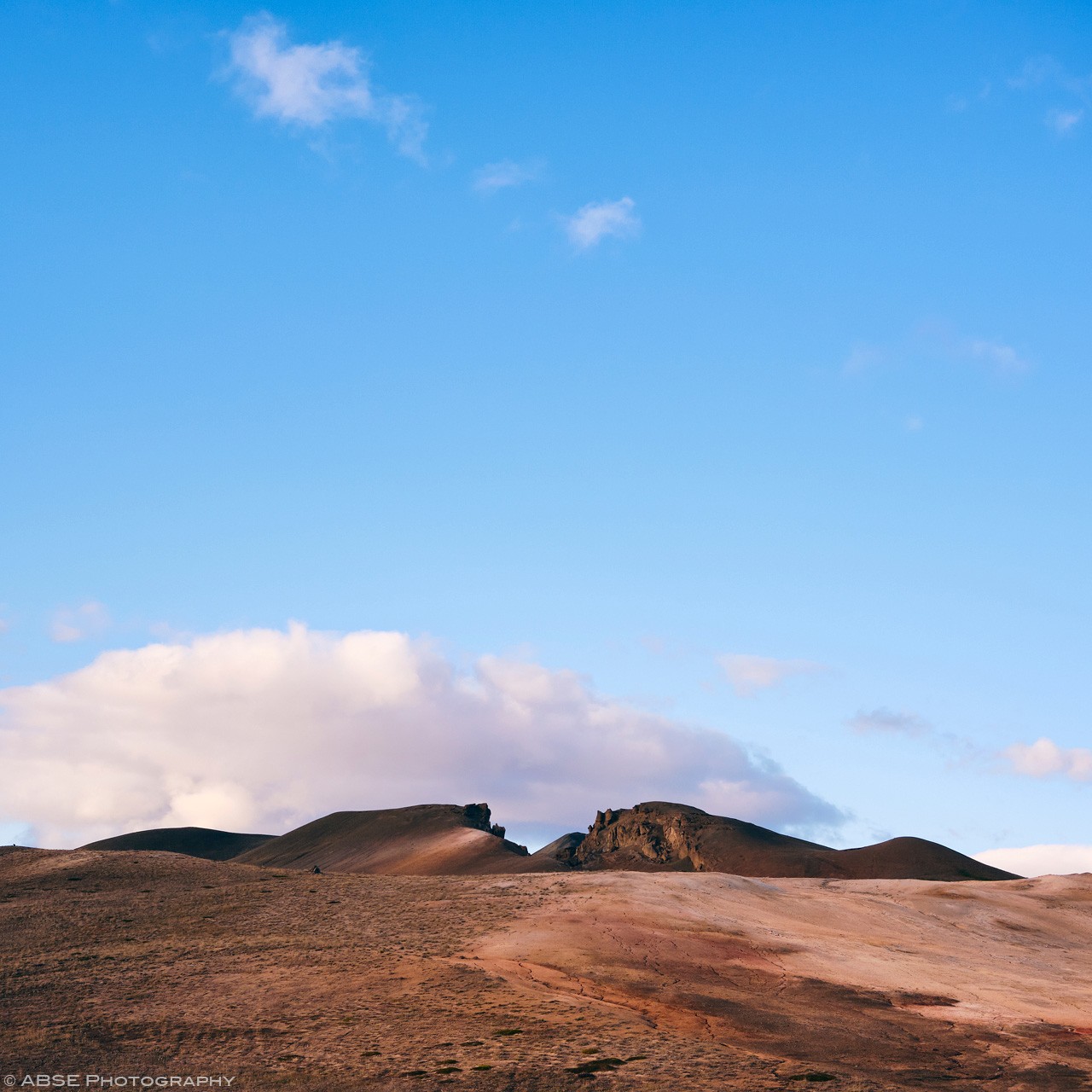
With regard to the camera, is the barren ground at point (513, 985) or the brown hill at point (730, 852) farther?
the brown hill at point (730, 852)

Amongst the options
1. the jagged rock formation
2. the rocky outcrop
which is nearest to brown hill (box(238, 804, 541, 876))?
the jagged rock formation

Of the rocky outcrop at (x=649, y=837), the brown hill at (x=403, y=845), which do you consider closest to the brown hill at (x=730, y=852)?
the rocky outcrop at (x=649, y=837)

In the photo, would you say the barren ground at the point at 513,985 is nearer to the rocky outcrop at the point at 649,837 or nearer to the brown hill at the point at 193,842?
the rocky outcrop at the point at 649,837

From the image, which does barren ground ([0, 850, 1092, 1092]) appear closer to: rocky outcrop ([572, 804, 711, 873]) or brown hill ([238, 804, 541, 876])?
brown hill ([238, 804, 541, 876])

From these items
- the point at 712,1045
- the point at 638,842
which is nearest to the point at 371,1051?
the point at 712,1045

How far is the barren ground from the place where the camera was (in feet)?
62.3

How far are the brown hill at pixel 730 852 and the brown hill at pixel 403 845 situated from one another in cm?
887

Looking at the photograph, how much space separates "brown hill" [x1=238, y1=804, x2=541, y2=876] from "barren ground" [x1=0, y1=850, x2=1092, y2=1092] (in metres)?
55.5

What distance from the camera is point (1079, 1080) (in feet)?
61.3

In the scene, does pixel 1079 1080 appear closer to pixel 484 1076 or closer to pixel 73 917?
pixel 484 1076

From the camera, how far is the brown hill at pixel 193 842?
141500mm

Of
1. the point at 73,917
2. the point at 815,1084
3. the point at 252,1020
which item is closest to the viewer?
the point at 815,1084

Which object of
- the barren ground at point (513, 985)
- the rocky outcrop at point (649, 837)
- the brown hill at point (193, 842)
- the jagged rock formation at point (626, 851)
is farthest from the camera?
the brown hill at point (193, 842)

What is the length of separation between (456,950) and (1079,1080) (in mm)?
14663
